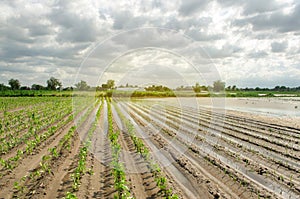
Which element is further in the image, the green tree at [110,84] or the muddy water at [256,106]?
the muddy water at [256,106]

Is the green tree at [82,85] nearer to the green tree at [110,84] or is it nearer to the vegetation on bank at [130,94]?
the vegetation on bank at [130,94]

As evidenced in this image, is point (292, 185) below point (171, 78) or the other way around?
below

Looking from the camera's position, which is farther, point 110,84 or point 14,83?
point 14,83

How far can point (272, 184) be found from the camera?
18.9 feet

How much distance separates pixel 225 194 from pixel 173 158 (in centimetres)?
280

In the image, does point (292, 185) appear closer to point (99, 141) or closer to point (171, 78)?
point (171, 78)

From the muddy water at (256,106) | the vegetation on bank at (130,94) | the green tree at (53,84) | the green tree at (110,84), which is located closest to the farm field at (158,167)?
the vegetation on bank at (130,94)

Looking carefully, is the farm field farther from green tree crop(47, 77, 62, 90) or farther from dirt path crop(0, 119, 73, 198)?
green tree crop(47, 77, 62, 90)

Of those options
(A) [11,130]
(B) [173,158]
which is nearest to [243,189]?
(B) [173,158]

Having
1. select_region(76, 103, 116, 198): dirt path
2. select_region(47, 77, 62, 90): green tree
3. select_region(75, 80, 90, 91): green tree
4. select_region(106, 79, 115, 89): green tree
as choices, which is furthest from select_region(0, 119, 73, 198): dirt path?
select_region(47, 77, 62, 90): green tree

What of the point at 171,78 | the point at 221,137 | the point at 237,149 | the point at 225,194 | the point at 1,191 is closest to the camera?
the point at 225,194

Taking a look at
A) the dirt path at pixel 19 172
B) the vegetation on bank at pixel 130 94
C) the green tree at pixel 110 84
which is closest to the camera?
the dirt path at pixel 19 172

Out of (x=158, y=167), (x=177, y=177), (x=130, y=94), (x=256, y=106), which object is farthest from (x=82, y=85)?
(x=256, y=106)

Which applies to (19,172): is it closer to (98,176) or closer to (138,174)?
(98,176)
